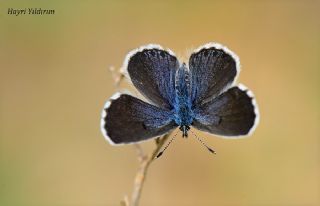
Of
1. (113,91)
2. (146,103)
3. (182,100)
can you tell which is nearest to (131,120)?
(146,103)

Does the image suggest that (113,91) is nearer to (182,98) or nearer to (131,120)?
(182,98)

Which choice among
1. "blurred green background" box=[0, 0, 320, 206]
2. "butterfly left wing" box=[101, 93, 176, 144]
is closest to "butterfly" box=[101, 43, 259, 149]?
"butterfly left wing" box=[101, 93, 176, 144]

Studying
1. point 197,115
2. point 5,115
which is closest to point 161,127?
point 197,115

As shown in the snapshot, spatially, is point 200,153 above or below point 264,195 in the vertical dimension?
above

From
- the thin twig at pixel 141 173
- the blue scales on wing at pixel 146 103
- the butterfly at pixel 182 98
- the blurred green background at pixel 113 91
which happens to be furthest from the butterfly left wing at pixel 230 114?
the blurred green background at pixel 113 91

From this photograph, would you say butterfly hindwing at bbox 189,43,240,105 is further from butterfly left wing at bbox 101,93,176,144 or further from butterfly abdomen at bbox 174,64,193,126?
butterfly left wing at bbox 101,93,176,144

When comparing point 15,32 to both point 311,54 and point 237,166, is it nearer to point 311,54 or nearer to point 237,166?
point 237,166

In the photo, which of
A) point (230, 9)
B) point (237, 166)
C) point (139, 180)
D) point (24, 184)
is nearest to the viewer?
point (139, 180)
